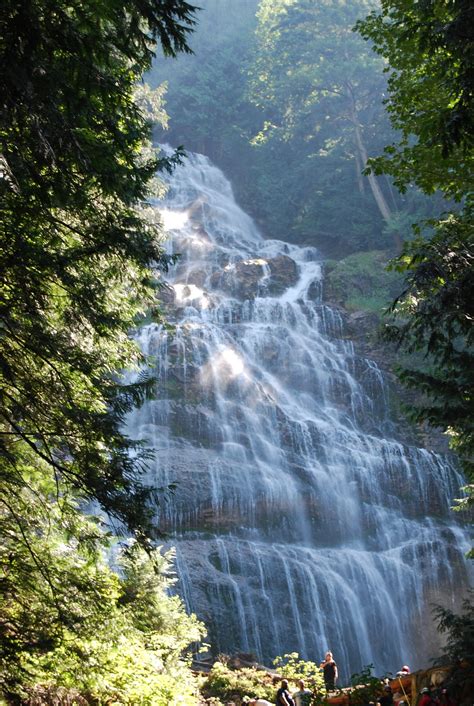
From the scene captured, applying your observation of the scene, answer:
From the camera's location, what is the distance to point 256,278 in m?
31.7

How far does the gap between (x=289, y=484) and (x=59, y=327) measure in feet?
52.9

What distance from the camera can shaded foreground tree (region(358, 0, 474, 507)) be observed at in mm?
5520

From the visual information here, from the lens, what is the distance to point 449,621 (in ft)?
29.9

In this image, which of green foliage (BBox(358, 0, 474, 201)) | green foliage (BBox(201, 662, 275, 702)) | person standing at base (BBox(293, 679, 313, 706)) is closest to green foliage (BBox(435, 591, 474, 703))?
person standing at base (BBox(293, 679, 313, 706))

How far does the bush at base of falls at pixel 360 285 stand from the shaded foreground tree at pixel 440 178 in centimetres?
2092

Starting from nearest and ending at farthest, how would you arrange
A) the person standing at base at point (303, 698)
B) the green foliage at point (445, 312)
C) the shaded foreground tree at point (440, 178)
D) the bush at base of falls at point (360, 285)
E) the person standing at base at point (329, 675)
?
the shaded foreground tree at point (440, 178) < the green foliage at point (445, 312) < the person standing at base at point (303, 698) < the person standing at base at point (329, 675) < the bush at base of falls at point (360, 285)

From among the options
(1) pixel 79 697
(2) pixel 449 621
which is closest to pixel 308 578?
(2) pixel 449 621

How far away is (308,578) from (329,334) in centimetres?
1323

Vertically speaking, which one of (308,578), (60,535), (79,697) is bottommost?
(79,697)

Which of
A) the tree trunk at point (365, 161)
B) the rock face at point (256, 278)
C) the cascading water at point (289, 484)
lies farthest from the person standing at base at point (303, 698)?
the tree trunk at point (365, 161)

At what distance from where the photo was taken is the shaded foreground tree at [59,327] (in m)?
4.68

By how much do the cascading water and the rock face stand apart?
0.11m

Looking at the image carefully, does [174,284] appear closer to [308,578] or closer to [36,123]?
[308,578]

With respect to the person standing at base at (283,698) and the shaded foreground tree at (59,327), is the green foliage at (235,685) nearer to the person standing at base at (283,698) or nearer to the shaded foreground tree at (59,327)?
the person standing at base at (283,698)
